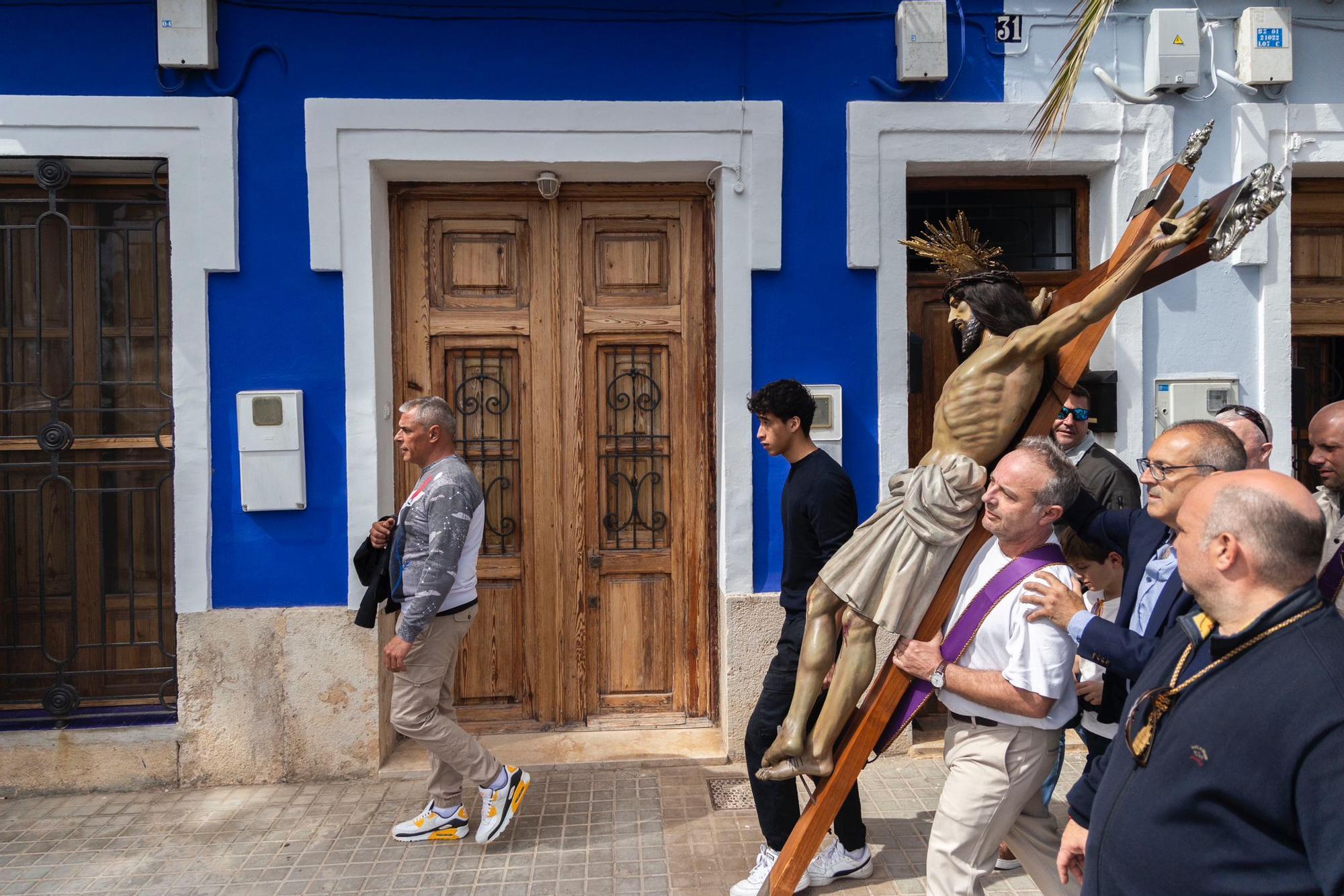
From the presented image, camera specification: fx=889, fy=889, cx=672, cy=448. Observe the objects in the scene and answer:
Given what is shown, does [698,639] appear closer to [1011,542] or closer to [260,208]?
[1011,542]

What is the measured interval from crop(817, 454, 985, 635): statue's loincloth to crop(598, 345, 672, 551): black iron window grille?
6.88ft

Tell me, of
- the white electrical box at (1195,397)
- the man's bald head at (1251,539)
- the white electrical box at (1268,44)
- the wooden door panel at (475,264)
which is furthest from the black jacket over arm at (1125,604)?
the wooden door panel at (475,264)

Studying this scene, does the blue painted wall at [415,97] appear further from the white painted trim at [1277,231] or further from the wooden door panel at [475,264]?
the white painted trim at [1277,231]

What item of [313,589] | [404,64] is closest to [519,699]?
[313,589]

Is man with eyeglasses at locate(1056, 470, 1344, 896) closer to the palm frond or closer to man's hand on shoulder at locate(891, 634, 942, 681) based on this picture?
man's hand on shoulder at locate(891, 634, 942, 681)

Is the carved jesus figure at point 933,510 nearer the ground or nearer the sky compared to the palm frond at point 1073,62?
nearer the ground

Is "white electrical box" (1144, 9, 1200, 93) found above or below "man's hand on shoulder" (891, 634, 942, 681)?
above

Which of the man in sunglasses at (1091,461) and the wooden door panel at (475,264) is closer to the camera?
the man in sunglasses at (1091,461)

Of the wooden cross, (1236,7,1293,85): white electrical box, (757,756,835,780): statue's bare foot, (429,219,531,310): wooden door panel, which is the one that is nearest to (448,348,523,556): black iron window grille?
(429,219,531,310): wooden door panel

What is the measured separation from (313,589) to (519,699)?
1.29 meters

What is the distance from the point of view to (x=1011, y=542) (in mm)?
2611

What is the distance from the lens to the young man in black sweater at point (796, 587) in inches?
134

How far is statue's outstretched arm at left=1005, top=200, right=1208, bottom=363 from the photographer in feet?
8.51

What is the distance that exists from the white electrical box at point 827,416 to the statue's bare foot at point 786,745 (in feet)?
6.10
